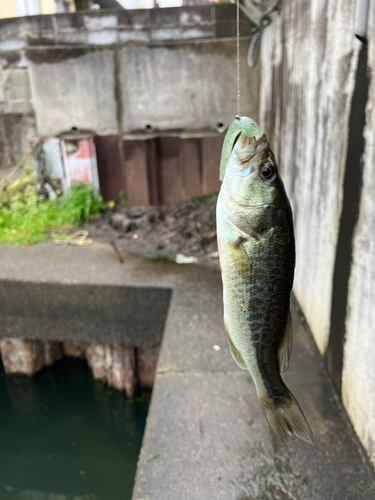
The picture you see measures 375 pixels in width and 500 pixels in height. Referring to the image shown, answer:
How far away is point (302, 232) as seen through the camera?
3.61m

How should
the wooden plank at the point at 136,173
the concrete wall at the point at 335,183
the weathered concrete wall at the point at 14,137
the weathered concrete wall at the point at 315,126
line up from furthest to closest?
1. the weathered concrete wall at the point at 14,137
2. the wooden plank at the point at 136,173
3. the weathered concrete wall at the point at 315,126
4. the concrete wall at the point at 335,183

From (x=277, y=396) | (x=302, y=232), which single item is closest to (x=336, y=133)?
(x=302, y=232)

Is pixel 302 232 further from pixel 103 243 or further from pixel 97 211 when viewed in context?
pixel 97 211

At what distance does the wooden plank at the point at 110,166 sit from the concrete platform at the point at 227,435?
3633mm

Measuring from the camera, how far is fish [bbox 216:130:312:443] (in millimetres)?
1509


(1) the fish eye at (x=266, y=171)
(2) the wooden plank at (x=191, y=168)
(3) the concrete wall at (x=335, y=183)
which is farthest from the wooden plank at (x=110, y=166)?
(1) the fish eye at (x=266, y=171)

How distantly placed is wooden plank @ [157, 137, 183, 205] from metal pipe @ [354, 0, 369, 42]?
449 cm

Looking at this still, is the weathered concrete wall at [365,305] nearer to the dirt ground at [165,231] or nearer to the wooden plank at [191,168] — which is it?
the dirt ground at [165,231]

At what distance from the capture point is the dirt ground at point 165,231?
5227 millimetres

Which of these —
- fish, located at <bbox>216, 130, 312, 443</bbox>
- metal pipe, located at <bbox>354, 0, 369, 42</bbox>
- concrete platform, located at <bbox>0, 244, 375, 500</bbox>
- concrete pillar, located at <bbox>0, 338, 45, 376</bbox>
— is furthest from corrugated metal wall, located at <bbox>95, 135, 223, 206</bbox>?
fish, located at <bbox>216, 130, 312, 443</bbox>

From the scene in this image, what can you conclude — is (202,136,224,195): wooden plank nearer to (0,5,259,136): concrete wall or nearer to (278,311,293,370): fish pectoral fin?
(0,5,259,136): concrete wall

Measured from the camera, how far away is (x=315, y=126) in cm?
310

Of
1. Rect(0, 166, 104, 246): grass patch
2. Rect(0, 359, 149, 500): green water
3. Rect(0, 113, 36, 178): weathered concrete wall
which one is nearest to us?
Rect(0, 359, 149, 500): green water

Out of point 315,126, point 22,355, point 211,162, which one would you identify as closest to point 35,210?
point 22,355
